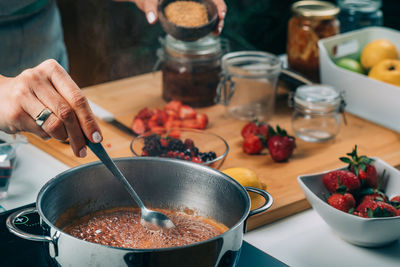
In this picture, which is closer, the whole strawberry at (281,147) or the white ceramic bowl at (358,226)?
the white ceramic bowl at (358,226)

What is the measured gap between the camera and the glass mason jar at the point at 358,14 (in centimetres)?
200

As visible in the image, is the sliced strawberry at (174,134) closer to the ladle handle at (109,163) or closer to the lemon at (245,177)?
the lemon at (245,177)

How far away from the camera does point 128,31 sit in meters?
2.95

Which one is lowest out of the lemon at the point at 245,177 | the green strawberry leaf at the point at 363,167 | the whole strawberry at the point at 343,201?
the lemon at the point at 245,177

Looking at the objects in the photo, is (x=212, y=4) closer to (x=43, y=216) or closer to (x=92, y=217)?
(x=92, y=217)

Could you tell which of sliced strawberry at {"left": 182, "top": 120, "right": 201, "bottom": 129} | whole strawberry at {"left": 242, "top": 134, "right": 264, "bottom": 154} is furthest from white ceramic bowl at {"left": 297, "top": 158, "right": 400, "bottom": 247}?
sliced strawberry at {"left": 182, "top": 120, "right": 201, "bottom": 129}

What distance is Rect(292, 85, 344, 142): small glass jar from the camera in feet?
4.91

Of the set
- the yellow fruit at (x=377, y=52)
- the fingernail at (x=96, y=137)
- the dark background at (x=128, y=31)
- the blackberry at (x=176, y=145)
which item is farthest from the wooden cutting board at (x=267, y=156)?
the dark background at (x=128, y=31)

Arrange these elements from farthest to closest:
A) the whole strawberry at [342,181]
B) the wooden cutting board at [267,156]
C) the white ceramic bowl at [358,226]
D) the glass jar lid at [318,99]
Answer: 1. the glass jar lid at [318,99]
2. the wooden cutting board at [267,156]
3. the whole strawberry at [342,181]
4. the white ceramic bowl at [358,226]

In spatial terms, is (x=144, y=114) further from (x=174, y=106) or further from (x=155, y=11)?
(x=155, y=11)

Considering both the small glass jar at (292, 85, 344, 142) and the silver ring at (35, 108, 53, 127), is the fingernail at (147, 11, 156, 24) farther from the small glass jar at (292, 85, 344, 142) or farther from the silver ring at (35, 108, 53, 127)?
the silver ring at (35, 108, 53, 127)

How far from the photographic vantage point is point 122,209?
3.10ft

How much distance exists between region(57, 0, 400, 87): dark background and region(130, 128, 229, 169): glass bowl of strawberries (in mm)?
916

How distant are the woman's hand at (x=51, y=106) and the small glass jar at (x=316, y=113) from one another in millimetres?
818
